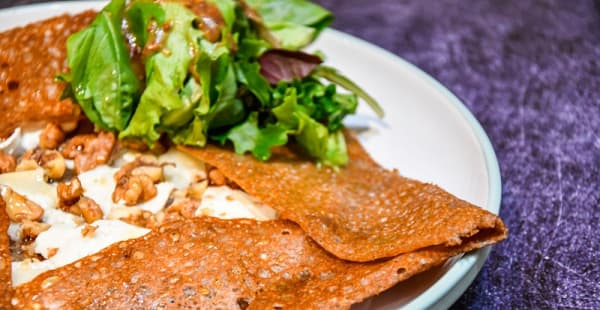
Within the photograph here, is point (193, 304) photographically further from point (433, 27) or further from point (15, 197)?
point (433, 27)

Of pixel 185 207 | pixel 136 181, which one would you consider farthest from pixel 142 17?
pixel 185 207

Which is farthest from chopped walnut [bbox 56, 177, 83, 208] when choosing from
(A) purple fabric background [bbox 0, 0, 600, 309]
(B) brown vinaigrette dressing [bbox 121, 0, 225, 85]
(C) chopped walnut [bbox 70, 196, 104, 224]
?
(A) purple fabric background [bbox 0, 0, 600, 309]

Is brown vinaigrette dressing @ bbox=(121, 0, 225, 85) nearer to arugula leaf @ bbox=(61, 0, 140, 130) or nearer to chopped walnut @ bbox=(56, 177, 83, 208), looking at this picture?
arugula leaf @ bbox=(61, 0, 140, 130)

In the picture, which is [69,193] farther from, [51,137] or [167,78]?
[167,78]

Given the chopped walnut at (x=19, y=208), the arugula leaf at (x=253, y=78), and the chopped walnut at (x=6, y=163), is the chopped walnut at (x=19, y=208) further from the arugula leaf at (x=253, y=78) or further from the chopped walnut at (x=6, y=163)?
the arugula leaf at (x=253, y=78)

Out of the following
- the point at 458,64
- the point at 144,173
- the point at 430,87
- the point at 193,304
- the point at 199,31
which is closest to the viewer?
the point at 193,304

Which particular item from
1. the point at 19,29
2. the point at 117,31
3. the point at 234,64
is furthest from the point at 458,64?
the point at 19,29

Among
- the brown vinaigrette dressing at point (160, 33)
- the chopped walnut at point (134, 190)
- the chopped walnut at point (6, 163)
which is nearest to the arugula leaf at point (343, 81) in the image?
the brown vinaigrette dressing at point (160, 33)
